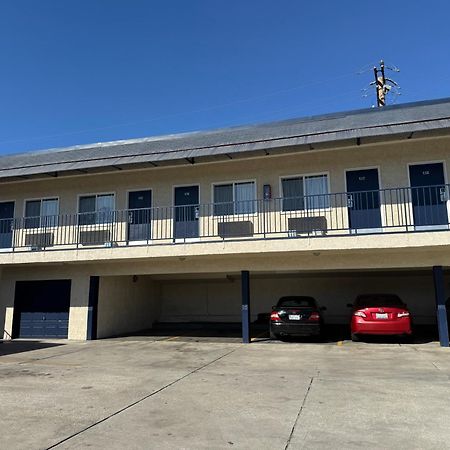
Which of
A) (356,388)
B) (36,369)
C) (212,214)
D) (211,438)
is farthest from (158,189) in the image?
(211,438)

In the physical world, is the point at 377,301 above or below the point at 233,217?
below

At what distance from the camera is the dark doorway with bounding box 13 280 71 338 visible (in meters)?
16.3

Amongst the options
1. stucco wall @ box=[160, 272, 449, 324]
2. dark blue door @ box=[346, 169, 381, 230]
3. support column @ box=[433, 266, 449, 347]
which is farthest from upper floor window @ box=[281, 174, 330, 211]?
stucco wall @ box=[160, 272, 449, 324]

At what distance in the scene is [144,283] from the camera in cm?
1922

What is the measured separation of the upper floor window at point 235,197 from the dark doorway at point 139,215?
2.47 m

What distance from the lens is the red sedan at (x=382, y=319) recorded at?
12.3 m

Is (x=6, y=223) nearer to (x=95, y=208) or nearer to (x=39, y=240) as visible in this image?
(x=39, y=240)

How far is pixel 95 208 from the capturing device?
16.3 metres

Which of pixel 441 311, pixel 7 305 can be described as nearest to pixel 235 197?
pixel 441 311

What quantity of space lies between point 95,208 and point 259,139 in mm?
6630

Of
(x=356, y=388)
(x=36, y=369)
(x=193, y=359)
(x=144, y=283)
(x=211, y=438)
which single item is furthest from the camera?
(x=144, y=283)

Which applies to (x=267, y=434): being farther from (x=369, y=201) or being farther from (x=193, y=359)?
(x=369, y=201)

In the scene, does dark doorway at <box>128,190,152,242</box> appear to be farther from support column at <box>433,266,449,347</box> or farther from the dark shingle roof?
support column at <box>433,266,449,347</box>

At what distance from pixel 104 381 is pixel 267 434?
4109mm
